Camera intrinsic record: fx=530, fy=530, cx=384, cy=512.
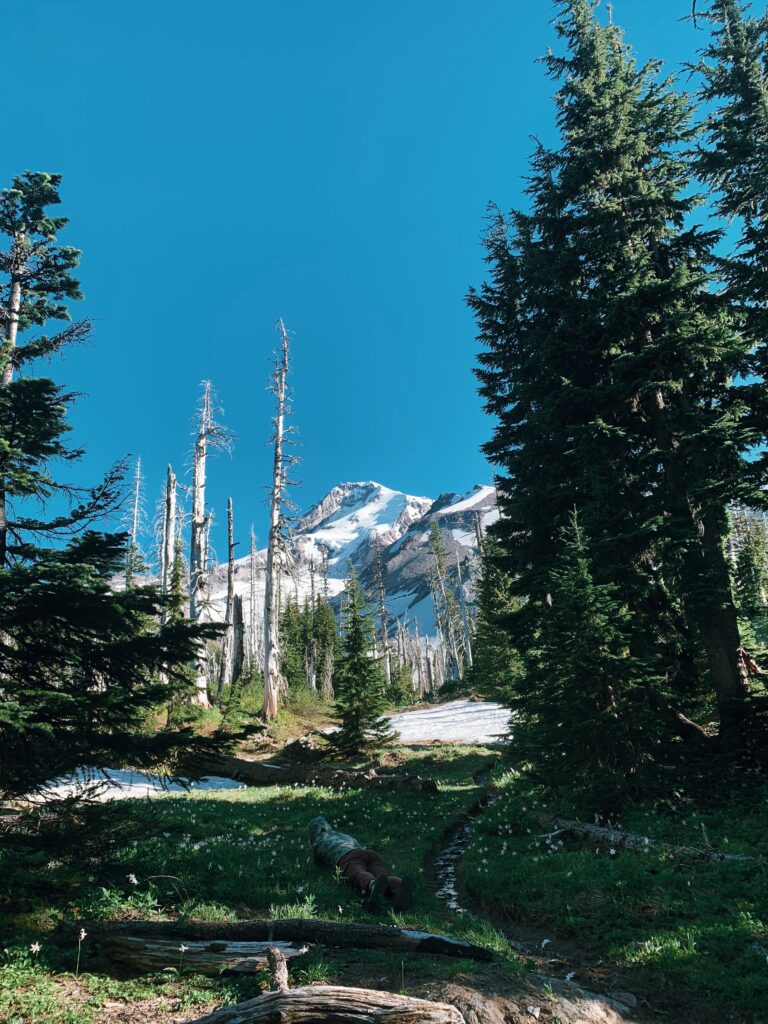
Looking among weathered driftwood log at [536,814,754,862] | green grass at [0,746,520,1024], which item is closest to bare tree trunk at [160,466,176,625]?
green grass at [0,746,520,1024]

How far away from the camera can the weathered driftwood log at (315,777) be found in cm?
1695

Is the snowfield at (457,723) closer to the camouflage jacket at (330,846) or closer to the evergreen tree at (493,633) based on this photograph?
the evergreen tree at (493,633)

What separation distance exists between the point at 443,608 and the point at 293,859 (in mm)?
74909

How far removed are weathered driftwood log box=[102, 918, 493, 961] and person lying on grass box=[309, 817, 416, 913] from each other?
1968 mm

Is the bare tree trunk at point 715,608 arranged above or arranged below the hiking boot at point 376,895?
above

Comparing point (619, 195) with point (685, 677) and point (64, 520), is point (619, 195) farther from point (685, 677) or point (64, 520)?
point (64, 520)

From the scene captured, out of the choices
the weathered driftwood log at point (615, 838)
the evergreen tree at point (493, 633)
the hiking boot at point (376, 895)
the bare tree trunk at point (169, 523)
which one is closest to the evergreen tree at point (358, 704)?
the weathered driftwood log at point (615, 838)

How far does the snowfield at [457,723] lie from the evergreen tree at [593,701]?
15978mm

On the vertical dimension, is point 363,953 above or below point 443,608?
below

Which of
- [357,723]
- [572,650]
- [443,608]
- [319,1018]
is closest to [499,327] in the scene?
[572,650]

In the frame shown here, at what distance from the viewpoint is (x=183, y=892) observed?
691cm

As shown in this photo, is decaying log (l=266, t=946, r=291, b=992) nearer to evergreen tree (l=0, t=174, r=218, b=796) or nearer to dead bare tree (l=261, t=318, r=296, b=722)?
evergreen tree (l=0, t=174, r=218, b=796)

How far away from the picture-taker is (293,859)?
9250 mm

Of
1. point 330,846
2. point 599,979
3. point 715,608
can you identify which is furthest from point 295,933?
point 715,608
